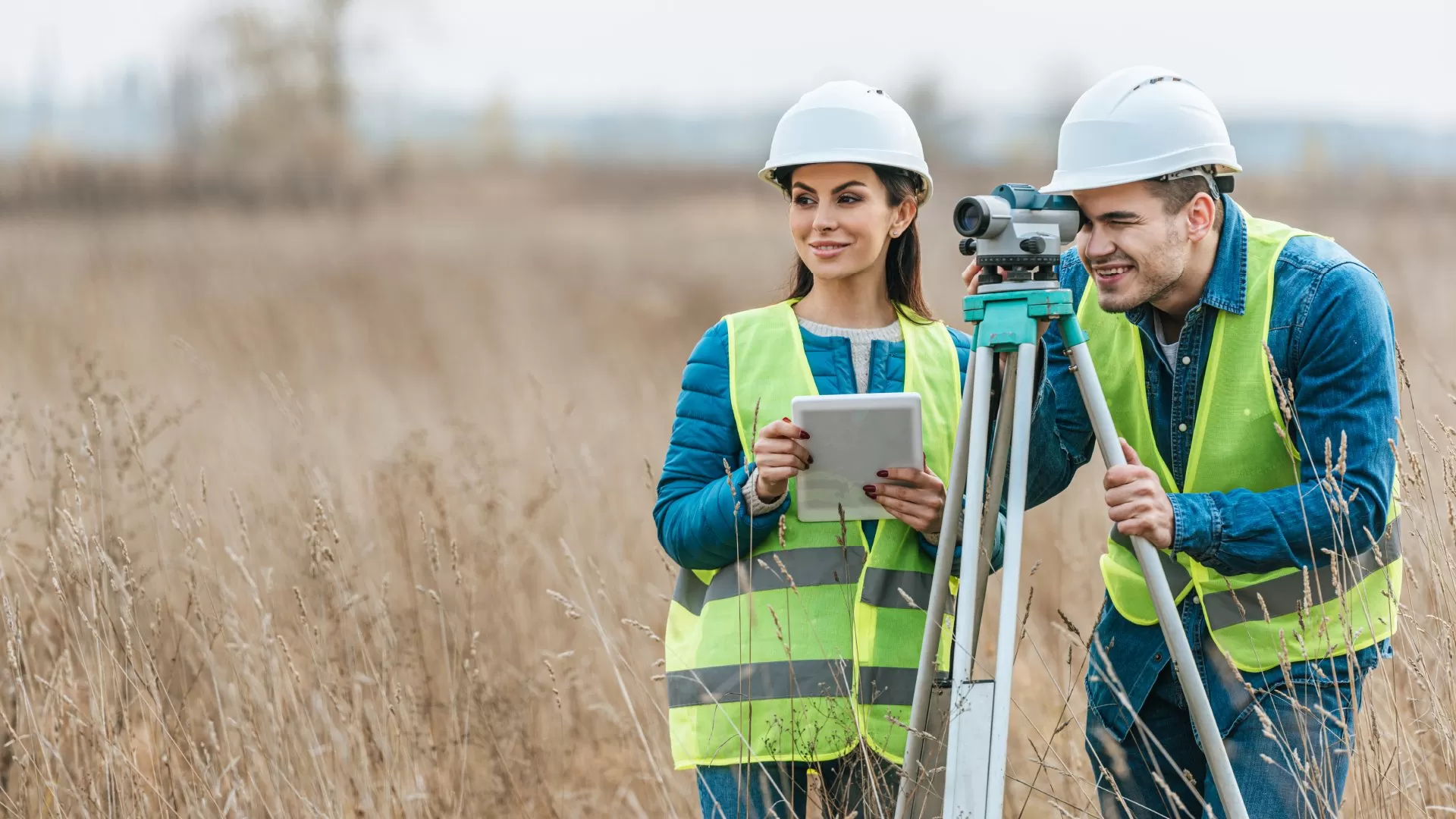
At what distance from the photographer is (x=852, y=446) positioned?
2.23 metres

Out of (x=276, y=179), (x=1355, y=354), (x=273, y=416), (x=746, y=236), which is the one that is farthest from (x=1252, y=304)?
(x=276, y=179)

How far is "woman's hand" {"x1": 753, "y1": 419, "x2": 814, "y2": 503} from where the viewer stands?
2.20 meters

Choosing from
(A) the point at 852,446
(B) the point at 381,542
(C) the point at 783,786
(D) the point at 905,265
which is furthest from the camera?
(B) the point at 381,542

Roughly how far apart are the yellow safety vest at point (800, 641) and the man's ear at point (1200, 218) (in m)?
0.57

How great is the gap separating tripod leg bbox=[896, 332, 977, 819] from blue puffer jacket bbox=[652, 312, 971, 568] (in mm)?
293

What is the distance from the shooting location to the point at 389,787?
288 centimetres

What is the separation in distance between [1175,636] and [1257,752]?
0.50m

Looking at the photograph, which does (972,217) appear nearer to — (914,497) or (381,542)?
(914,497)

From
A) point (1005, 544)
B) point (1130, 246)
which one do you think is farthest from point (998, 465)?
point (1130, 246)

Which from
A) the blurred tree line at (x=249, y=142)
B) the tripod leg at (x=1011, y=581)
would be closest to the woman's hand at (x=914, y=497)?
the tripod leg at (x=1011, y=581)

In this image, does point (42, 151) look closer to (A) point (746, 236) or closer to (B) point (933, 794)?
(A) point (746, 236)

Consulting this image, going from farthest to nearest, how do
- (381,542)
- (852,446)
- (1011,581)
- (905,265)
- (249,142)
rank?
1. (249,142)
2. (381,542)
3. (905,265)
4. (852,446)
5. (1011,581)

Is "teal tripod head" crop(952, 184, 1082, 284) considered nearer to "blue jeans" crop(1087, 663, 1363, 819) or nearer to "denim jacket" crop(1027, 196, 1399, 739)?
"denim jacket" crop(1027, 196, 1399, 739)

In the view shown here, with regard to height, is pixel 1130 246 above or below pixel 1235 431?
above
